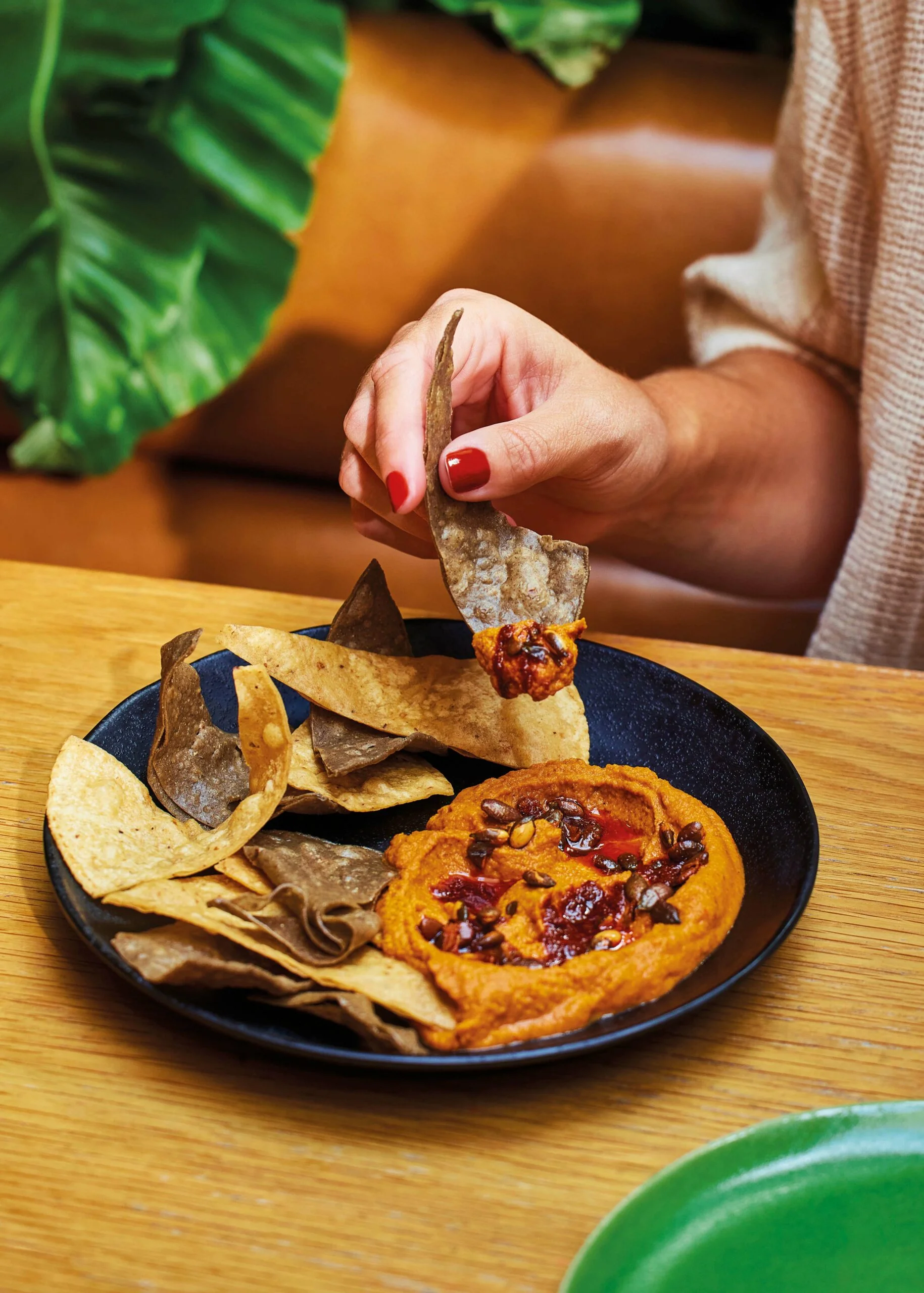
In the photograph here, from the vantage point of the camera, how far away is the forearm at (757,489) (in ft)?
5.50

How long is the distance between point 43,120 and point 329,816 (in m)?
2.01

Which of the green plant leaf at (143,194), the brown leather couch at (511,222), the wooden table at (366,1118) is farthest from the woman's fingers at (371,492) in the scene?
the green plant leaf at (143,194)

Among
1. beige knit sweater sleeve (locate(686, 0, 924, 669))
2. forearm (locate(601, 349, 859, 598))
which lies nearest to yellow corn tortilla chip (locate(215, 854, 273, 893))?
forearm (locate(601, 349, 859, 598))

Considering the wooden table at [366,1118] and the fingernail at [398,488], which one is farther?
the fingernail at [398,488]

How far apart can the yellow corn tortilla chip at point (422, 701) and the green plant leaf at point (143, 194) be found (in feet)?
5.11

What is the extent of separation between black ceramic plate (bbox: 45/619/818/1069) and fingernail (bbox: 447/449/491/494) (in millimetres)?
285

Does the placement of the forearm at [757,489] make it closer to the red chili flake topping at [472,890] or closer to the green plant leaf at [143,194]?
the red chili flake topping at [472,890]

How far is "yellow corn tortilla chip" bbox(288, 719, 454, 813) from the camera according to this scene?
1.04 metres

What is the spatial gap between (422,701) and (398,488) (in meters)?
0.23

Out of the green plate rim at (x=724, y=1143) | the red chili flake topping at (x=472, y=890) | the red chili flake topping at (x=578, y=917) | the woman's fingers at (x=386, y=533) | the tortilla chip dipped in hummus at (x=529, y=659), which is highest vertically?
the tortilla chip dipped in hummus at (x=529, y=659)

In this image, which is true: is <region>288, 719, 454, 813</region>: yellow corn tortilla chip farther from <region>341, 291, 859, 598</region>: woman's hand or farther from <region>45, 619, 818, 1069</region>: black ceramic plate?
<region>341, 291, 859, 598</region>: woman's hand

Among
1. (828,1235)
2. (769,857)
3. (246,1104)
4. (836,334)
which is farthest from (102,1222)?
(836,334)

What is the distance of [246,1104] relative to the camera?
0.75 m

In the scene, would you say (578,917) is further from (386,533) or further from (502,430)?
(386,533)
